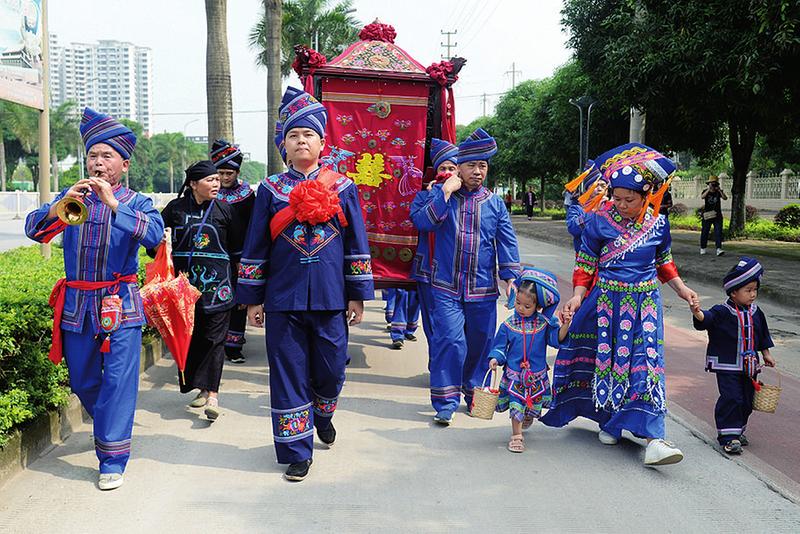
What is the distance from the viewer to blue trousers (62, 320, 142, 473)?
4223 mm

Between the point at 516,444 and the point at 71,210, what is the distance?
9.97 feet

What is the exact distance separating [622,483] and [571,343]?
105cm

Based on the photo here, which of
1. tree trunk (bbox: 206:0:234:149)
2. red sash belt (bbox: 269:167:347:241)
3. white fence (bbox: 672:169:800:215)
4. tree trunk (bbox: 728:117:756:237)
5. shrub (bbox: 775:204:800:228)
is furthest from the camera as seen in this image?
white fence (bbox: 672:169:800:215)

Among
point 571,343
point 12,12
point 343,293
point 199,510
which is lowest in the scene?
point 199,510

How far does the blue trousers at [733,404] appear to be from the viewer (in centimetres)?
488

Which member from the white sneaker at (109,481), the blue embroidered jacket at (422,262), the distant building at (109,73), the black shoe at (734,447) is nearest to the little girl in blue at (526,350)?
the blue embroidered jacket at (422,262)

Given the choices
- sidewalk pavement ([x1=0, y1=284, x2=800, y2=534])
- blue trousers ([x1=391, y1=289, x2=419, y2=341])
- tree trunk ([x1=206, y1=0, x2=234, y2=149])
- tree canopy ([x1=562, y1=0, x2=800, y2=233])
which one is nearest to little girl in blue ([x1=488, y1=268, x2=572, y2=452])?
sidewalk pavement ([x1=0, y1=284, x2=800, y2=534])

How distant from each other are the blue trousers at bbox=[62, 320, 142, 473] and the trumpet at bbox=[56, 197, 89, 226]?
2.30 ft

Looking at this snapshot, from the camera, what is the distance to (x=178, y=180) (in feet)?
406

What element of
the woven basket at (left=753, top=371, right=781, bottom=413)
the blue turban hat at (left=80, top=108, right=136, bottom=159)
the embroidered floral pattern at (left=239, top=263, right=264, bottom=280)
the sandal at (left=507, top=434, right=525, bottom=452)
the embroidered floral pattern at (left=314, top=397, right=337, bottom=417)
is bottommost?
the sandal at (left=507, top=434, right=525, bottom=452)

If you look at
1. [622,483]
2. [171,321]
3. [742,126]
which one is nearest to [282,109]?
[171,321]

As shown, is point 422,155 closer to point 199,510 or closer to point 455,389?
point 455,389

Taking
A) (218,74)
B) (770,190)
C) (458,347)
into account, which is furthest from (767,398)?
(770,190)

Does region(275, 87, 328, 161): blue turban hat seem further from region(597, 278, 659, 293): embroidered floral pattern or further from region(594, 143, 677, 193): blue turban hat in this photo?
region(597, 278, 659, 293): embroidered floral pattern
